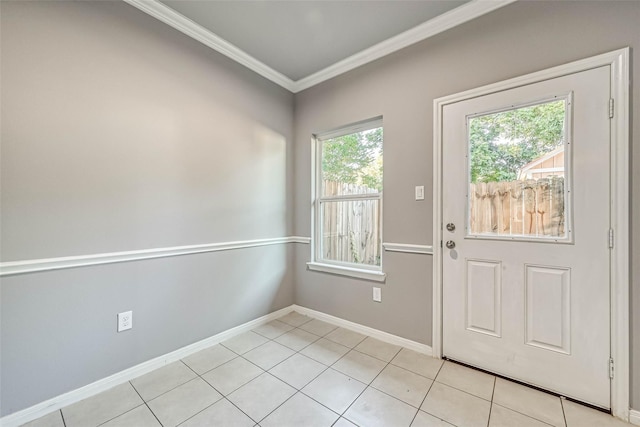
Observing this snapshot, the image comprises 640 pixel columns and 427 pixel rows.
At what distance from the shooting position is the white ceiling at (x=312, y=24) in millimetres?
1759

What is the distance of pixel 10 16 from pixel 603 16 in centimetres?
314

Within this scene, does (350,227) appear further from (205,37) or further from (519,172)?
(205,37)

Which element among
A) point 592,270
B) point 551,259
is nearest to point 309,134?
point 551,259

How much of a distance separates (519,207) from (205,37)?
104 inches

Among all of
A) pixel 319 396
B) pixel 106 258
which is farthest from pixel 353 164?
pixel 106 258

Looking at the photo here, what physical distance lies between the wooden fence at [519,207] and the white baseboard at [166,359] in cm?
107

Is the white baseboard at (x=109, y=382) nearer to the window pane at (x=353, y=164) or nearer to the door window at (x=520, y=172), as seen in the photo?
the window pane at (x=353, y=164)

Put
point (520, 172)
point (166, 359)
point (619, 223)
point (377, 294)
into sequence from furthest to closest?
point (377, 294) < point (166, 359) < point (520, 172) < point (619, 223)

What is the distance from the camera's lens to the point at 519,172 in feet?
5.41

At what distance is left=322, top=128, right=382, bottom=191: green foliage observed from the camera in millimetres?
2375

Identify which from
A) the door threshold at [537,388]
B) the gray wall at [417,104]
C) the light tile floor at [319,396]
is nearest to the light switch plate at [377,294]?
the gray wall at [417,104]

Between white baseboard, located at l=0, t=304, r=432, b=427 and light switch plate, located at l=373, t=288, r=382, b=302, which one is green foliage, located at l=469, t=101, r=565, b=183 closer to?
light switch plate, located at l=373, t=288, r=382, b=302

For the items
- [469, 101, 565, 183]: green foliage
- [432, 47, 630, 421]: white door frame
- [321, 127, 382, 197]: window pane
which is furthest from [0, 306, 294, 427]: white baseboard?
[432, 47, 630, 421]: white door frame

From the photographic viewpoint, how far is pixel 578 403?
145cm
